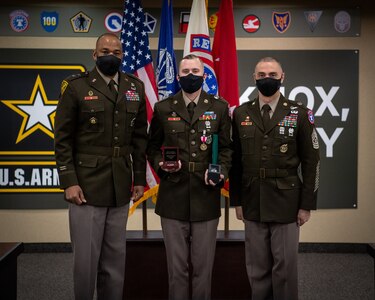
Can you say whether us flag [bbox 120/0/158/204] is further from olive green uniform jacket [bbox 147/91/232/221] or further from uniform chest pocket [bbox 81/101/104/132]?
uniform chest pocket [bbox 81/101/104/132]

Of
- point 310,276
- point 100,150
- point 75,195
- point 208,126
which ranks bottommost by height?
point 310,276

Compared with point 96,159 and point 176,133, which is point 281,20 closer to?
point 176,133

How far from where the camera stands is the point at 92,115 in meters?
2.15

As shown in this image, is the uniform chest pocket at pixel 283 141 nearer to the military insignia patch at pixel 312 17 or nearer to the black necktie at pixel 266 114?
the black necktie at pixel 266 114

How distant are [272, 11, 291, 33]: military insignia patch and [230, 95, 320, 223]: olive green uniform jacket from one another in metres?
2.05

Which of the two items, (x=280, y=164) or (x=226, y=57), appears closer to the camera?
(x=280, y=164)

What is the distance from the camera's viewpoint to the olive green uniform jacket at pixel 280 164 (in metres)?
2.26

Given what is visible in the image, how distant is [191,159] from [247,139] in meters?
0.32

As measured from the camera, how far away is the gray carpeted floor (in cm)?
316

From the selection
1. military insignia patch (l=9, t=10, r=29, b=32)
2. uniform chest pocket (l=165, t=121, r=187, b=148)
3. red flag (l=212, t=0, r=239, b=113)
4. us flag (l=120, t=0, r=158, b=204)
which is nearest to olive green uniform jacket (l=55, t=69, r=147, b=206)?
uniform chest pocket (l=165, t=121, r=187, b=148)

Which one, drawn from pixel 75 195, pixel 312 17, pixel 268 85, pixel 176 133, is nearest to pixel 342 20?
pixel 312 17

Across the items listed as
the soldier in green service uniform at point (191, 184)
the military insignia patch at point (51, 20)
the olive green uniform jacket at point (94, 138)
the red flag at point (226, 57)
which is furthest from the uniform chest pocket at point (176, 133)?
the military insignia patch at point (51, 20)

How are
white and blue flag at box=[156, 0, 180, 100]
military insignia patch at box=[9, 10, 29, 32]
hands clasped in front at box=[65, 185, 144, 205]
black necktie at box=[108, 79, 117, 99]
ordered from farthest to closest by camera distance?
military insignia patch at box=[9, 10, 29, 32]
white and blue flag at box=[156, 0, 180, 100]
black necktie at box=[108, 79, 117, 99]
hands clasped in front at box=[65, 185, 144, 205]

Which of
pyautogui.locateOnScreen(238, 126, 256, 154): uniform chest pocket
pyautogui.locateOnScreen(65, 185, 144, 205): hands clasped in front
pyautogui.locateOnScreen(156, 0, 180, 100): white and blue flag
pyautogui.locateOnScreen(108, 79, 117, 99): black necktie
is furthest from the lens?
pyautogui.locateOnScreen(156, 0, 180, 100): white and blue flag
